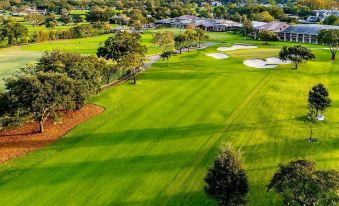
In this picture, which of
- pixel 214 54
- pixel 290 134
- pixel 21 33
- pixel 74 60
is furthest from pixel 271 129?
pixel 21 33

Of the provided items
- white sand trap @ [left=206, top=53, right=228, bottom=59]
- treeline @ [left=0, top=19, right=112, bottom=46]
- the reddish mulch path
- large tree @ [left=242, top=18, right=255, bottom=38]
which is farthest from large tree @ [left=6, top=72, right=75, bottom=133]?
large tree @ [left=242, top=18, right=255, bottom=38]

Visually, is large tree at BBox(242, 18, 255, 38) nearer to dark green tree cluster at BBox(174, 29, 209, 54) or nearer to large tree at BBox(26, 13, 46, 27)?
dark green tree cluster at BBox(174, 29, 209, 54)

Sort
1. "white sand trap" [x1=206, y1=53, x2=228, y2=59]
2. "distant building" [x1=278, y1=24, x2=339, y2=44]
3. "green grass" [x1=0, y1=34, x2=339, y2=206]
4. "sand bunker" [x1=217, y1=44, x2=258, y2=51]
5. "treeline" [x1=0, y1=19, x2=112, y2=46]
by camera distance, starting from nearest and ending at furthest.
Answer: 1. "green grass" [x1=0, y1=34, x2=339, y2=206]
2. "white sand trap" [x1=206, y1=53, x2=228, y2=59]
3. "sand bunker" [x1=217, y1=44, x2=258, y2=51]
4. "distant building" [x1=278, y1=24, x2=339, y2=44]
5. "treeline" [x1=0, y1=19, x2=112, y2=46]

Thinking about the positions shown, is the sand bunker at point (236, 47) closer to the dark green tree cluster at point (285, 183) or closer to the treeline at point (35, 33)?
the treeline at point (35, 33)

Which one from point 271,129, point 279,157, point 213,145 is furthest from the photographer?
point 271,129

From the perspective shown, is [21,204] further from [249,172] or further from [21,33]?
[21,33]
